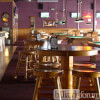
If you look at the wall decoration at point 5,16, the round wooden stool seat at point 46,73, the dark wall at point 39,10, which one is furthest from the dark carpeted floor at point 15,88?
the dark wall at point 39,10

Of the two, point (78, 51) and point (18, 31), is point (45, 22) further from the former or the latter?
point (78, 51)

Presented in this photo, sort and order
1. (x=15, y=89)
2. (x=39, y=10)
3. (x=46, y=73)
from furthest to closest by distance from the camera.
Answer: (x=39, y=10), (x=15, y=89), (x=46, y=73)

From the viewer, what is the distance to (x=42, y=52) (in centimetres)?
385

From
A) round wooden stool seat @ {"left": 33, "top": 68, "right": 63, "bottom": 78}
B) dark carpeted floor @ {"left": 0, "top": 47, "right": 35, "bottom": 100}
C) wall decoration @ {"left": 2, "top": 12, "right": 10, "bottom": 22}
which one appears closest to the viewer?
round wooden stool seat @ {"left": 33, "top": 68, "right": 63, "bottom": 78}

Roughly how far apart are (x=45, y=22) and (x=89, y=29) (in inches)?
157

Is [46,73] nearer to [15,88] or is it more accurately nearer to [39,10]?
[15,88]

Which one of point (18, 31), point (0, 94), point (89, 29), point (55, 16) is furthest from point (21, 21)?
point (0, 94)

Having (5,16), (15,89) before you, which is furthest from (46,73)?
(5,16)

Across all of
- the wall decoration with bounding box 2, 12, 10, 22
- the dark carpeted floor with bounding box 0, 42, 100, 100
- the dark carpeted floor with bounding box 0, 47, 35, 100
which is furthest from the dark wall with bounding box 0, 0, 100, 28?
the dark carpeted floor with bounding box 0, 47, 35, 100

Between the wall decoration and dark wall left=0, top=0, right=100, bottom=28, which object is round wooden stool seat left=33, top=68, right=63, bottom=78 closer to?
the wall decoration

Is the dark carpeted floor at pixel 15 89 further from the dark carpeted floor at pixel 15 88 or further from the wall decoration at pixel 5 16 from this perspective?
the wall decoration at pixel 5 16

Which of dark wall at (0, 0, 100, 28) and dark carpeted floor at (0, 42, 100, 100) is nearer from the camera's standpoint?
dark carpeted floor at (0, 42, 100, 100)

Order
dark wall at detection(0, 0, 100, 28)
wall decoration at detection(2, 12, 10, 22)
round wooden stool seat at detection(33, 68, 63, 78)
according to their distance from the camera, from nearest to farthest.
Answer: round wooden stool seat at detection(33, 68, 63, 78) < wall decoration at detection(2, 12, 10, 22) < dark wall at detection(0, 0, 100, 28)

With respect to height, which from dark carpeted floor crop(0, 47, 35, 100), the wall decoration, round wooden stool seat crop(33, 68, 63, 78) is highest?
the wall decoration
